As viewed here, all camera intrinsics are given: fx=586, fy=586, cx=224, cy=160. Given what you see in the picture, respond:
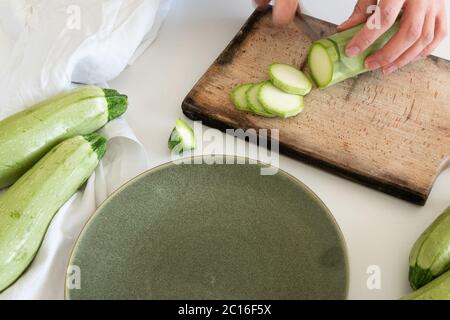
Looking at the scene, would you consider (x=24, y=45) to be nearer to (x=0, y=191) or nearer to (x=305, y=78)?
(x=0, y=191)

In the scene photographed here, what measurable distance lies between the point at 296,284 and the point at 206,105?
0.42 metres

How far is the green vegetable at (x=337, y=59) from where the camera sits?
119cm

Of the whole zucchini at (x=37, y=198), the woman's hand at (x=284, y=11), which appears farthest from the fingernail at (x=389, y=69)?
the whole zucchini at (x=37, y=198)

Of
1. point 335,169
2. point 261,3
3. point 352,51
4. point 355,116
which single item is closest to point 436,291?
point 335,169

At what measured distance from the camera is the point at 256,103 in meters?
1.16

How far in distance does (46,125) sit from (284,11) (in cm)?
58

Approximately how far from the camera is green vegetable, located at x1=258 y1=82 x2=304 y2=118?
1.14 m

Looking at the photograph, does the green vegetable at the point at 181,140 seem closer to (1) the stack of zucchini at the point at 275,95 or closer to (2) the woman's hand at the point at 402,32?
(1) the stack of zucchini at the point at 275,95

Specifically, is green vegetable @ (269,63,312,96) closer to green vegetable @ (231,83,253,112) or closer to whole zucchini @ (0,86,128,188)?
green vegetable @ (231,83,253,112)

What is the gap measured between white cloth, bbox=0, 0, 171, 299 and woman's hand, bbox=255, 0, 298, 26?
268mm

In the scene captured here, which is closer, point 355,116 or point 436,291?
point 436,291

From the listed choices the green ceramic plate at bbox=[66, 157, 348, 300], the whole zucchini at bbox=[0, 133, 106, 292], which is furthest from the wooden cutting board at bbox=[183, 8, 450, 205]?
the whole zucchini at bbox=[0, 133, 106, 292]

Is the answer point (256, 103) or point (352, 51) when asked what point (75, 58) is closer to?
point (256, 103)

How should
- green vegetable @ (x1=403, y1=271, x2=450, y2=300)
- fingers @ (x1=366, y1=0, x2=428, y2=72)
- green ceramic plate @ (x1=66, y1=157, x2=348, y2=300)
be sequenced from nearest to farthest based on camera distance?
1. green vegetable @ (x1=403, y1=271, x2=450, y2=300)
2. green ceramic plate @ (x1=66, y1=157, x2=348, y2=300)
3. fingers @ (x1=366, y1=0, x2=428, y2=72)
